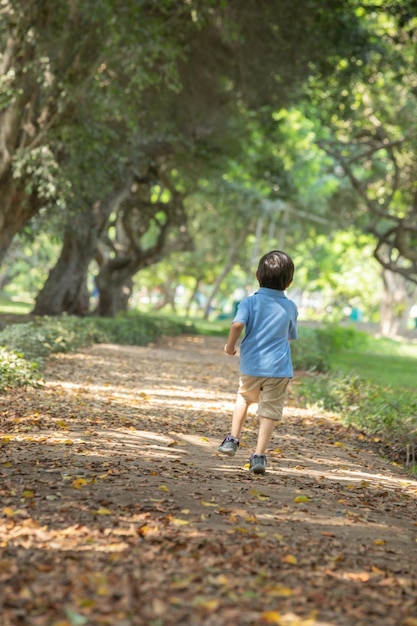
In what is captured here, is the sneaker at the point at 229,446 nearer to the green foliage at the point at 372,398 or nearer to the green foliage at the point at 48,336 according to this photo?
the green foliage at the point at 372,398

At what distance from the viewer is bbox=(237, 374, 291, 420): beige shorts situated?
686 centimetres

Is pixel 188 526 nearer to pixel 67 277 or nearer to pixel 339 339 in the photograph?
pixel 67 277

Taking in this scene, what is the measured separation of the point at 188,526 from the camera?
4781 millimetres

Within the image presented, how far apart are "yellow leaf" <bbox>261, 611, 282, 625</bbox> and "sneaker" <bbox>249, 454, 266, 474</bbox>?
3.06 m

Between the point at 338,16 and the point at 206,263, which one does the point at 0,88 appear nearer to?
the point at 338,16

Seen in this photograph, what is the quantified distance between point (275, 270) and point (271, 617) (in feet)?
12.0

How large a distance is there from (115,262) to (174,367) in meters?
13.0

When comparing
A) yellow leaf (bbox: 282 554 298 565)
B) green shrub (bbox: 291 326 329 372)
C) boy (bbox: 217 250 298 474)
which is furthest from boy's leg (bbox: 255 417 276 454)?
green shrub (bbox: 291 326 329 372)

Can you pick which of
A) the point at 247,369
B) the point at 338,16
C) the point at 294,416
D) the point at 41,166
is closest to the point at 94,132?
the point at 41,166

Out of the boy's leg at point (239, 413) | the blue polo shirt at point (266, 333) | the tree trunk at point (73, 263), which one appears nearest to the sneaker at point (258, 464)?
the boy's leg at point (239, 413)

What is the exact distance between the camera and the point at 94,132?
55.0ft

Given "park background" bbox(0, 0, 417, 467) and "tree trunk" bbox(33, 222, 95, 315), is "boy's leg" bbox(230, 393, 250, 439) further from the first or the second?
"tree trunk" bbox(33, 222, 95, 315)

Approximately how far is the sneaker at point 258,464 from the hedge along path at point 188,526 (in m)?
0.07

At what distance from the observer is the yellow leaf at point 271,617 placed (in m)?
3.47
